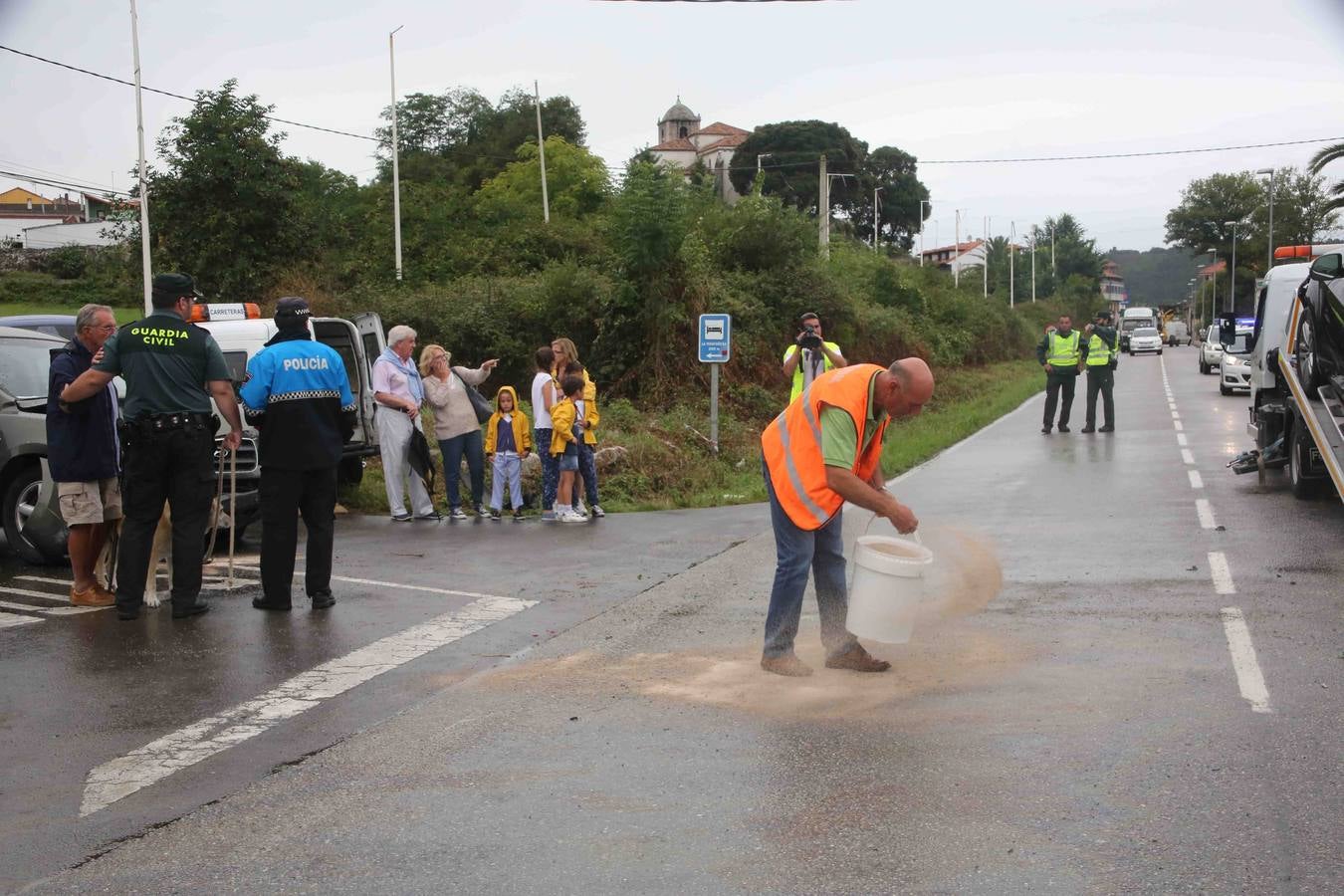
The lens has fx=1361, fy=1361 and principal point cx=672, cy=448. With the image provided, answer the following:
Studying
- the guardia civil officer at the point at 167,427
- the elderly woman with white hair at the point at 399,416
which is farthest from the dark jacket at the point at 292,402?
the elderly woman with white hair at the point at 399,416

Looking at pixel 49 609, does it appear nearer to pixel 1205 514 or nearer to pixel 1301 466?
pixel 1205 514

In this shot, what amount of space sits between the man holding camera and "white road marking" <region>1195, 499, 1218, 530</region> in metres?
3.49

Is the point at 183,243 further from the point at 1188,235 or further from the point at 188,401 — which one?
the point at 1188,235

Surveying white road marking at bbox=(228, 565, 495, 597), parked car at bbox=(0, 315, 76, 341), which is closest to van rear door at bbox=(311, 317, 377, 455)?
parked car at bbox=(0, 315, 76, 341)

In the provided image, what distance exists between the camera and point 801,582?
6.76 metres

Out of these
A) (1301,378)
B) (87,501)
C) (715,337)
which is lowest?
(87,501)

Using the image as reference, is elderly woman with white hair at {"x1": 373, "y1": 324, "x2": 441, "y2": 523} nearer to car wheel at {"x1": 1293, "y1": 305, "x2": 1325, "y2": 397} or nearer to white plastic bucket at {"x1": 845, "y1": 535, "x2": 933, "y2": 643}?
white plastic bucket at {"x1": 845, "y1": 535, "x2": 933, "y2": 643}

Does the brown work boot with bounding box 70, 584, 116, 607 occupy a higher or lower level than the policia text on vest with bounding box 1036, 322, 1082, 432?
lower

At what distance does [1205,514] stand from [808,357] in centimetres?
396

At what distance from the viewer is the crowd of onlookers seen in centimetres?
1328

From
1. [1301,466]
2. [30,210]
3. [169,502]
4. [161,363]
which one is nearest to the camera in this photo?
[161,363]

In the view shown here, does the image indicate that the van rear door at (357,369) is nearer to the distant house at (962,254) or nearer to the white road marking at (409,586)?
the white road marking at (409,586)

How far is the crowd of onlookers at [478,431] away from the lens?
13.3 meters

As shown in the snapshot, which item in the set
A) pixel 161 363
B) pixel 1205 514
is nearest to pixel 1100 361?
pixel 1205 514
